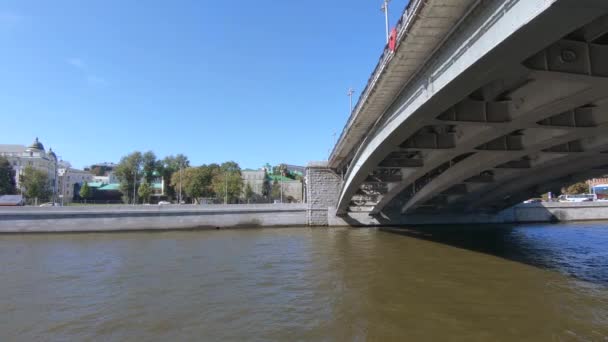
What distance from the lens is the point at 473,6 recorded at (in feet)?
21.2

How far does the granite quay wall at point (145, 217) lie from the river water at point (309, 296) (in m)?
14.5

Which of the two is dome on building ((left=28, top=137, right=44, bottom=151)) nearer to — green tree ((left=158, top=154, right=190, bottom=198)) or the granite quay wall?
green tree ((left=158, top=154, right=190, bottom=198))

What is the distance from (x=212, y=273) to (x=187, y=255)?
479 centimetres

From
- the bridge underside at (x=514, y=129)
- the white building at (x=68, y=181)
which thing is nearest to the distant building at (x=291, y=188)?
the white building at (x=68, y=181)

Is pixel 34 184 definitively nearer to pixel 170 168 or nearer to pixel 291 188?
pixel 170 168

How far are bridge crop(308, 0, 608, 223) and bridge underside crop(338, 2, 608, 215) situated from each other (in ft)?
0.10

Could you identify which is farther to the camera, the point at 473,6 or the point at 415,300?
the point at 415,300

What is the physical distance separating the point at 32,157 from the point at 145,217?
82449 millimetres

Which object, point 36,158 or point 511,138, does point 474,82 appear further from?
point 36,158

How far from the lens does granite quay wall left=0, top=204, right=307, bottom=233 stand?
28.9m

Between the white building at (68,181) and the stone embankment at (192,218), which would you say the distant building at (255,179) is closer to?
the white building at (68,181)

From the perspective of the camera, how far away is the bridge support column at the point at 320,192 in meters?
32.2

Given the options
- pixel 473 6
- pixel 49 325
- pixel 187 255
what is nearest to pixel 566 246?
pixel 473 6

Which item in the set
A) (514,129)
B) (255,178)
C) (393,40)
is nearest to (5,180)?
(255,178)
